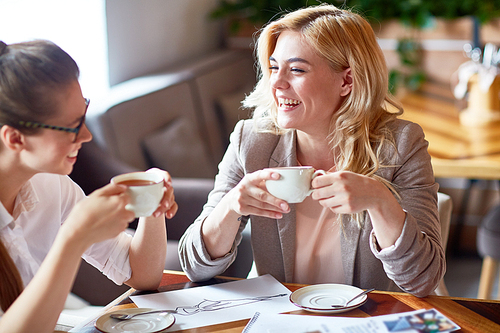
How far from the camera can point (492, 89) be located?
2.72m

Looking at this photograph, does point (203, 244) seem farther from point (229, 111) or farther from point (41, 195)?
point (229, 111)

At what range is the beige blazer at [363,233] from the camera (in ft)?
3.74

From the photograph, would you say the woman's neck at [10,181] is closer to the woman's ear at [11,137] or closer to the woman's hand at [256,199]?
the woman's ear at [11,137]

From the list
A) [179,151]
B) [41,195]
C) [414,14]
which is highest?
[414,14]

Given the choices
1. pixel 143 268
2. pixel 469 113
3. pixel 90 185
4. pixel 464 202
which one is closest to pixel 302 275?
pixel 143 268

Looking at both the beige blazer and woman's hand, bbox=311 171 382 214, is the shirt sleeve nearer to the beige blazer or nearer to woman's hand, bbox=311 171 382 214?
the beige blazer

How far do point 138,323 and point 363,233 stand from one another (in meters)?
0.61

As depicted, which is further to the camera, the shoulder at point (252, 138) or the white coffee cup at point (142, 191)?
the shoulder at point (252, 138)

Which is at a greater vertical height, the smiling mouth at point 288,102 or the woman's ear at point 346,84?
the woman's ear at point 346,84

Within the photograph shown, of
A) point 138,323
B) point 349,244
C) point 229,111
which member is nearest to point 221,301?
point 138,323

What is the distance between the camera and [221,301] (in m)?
1.09

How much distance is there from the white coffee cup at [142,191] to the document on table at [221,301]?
0.25m

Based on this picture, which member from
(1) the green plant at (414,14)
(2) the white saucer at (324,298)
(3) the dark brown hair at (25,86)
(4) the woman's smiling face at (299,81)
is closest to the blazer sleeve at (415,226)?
(2) the white saucer at (324,298)

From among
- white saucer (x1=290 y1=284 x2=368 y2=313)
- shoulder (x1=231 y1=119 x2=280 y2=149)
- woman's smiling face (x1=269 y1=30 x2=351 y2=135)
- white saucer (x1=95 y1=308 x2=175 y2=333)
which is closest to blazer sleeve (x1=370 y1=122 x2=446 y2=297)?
white saucer (x1=290 y1=284 x2=368 y2=313)
